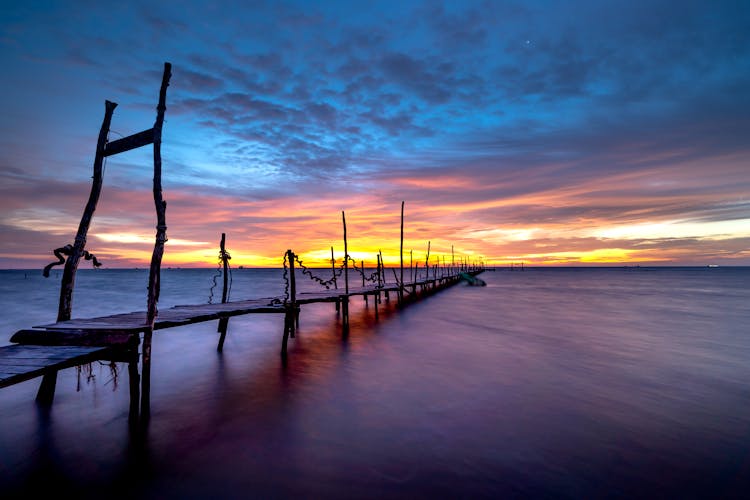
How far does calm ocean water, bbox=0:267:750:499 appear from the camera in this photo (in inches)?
191

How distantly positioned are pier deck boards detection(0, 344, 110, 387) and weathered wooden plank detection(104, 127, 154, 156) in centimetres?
382

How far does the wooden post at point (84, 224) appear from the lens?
7312mm

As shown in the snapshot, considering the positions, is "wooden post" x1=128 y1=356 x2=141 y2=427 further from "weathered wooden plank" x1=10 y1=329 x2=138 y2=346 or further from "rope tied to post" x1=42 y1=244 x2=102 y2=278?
"rope tied to post" x1=42 y1=244 x2=102 y2=278

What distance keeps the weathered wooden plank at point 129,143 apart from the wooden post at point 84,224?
0.19 meters

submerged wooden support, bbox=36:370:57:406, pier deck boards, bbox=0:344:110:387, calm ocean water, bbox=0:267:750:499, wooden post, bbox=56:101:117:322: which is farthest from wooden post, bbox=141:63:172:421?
submerged wooden support, bbox=36:370:57:406

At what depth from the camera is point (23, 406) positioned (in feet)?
24.0

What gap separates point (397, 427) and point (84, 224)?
7.52 m

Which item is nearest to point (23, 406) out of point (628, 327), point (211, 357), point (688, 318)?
point (211, 357)

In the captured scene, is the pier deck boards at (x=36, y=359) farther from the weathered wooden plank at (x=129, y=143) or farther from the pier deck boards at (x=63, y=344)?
the weathered wooden plank at (x=129, y=143)

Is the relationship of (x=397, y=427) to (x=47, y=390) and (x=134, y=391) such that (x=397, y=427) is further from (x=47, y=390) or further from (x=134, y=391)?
(x=47, y=390)

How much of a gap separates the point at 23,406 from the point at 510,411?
989cm

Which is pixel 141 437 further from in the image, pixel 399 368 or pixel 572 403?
pixel 572 403

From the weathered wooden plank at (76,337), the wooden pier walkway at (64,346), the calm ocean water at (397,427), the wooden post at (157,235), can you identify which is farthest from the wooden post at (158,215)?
the calm ocean water at (397,427)

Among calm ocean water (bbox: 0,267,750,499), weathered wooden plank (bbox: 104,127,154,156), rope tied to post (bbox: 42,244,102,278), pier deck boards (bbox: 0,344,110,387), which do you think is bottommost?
calm ocean water (bbox: 0,267,750,499)
